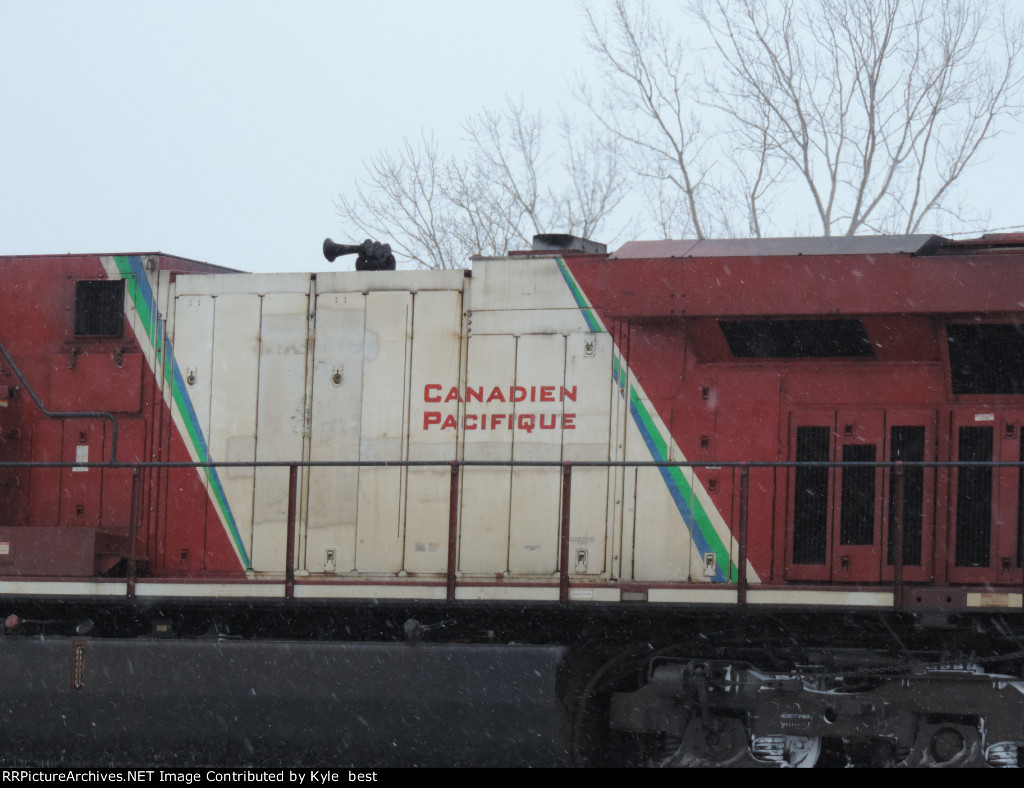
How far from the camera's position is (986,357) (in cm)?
704

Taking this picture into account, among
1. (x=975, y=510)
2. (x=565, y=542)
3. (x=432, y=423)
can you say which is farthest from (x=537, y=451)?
(x=975, y=510)

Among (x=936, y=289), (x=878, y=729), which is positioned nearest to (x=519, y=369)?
(x=936, y=289)

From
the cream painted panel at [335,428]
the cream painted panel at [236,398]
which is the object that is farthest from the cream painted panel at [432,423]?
the cream painted panel at [236,398]

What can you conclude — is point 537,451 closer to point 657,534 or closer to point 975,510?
point 657,534

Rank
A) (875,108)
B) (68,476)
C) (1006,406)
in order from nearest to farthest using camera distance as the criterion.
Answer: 1. (1006,406)
2. (68,476)
3. (875,108)

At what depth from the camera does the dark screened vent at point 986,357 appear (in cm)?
696

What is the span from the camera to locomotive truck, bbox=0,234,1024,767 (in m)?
6.95

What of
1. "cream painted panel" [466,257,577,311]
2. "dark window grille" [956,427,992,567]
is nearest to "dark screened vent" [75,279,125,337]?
"cream painted panel" [466,257,577,311]

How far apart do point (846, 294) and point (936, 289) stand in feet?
1.70

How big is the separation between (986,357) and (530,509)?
3062 mm

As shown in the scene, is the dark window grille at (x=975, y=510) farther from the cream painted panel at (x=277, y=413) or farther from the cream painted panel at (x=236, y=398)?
the cream painted panel at (x=236, y=398)

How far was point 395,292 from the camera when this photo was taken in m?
8.16

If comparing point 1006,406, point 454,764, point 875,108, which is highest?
point 875,108

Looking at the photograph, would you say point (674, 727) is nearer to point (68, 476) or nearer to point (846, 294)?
point (846, 294)
